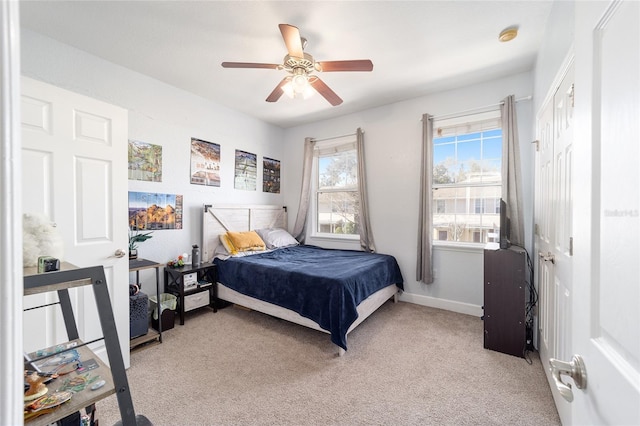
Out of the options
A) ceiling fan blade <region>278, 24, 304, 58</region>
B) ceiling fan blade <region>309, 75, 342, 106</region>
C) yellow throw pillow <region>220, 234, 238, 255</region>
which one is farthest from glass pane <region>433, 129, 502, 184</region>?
yellow throw pillow <region>220, 234, 238, 255</region>

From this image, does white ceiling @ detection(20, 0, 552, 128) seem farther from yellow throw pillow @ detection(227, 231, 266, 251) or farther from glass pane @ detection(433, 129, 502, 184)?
yellow throw pillow @ detection(227, 231, 266, 251)

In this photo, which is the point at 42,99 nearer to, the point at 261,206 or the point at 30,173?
the point at 30,173

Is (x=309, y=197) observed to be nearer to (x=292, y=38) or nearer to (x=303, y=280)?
(x=303, y=280)

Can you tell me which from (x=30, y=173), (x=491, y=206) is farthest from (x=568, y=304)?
(x=30, y=173)

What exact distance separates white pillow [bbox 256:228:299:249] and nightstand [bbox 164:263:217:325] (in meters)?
0.94

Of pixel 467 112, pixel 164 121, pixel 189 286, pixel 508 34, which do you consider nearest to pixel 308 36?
pixel 508 34

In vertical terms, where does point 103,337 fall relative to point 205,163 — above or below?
below

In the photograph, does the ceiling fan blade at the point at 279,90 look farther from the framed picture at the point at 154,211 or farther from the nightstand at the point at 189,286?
the nightstand at the point at 189,286

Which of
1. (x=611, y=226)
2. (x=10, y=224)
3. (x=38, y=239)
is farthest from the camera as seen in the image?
(x=38, y=239)

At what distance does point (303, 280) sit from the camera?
2561mm

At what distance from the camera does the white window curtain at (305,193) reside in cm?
446

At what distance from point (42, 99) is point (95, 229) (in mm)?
884

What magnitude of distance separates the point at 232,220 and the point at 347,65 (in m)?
2.61

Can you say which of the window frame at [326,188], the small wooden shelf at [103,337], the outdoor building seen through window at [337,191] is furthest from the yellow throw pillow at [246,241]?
the small wooden shelf at [103,337]
